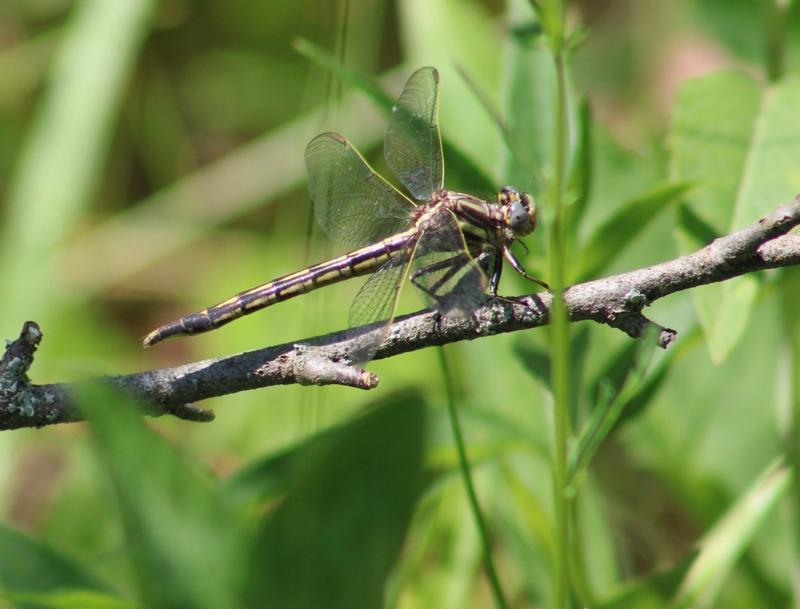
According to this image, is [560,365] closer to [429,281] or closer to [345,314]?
[429,281]

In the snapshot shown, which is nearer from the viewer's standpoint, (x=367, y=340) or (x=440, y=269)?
(x=367, y=340)

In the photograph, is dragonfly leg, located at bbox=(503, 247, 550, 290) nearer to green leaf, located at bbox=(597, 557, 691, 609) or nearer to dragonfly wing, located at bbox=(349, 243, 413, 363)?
dragonfly wing, located at bbox=(349, 243, 413, 363)

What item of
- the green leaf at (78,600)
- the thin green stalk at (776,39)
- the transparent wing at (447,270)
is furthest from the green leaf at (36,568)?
the thin green stalk at (776,39)

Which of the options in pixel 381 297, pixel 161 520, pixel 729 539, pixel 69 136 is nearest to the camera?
pixel 161 520

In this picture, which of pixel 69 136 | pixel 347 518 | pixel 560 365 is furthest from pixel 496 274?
pixel 69 136

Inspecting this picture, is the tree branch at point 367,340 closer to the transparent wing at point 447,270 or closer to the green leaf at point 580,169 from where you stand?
the transparent wing at point 447,270

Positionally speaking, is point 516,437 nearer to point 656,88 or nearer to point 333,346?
point 333,346

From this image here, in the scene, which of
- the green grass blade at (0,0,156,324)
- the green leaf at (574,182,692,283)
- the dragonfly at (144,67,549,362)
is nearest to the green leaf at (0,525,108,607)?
the dragonfly at (144,67,549,362)
